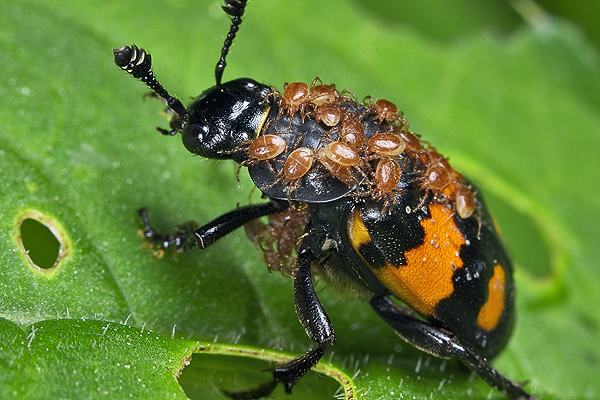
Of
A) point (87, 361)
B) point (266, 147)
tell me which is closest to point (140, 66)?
point (266, 147)

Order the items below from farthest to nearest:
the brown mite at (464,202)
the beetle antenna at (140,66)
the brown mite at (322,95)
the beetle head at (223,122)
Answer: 1. the brown mite at (464,202)
2. the brown mite at (322,95)
3. the beetle head at (223,122)
4. the beetle antenna at (140,66)

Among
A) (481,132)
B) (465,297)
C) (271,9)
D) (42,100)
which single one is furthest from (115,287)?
(481,132)

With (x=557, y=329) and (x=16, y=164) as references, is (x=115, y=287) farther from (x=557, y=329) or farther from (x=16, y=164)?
(x=557, y=329)

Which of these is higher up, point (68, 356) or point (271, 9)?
point (271, 9)

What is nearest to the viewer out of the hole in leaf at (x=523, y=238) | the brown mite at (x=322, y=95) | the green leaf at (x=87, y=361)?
the green leaf at (x=87, y=361)

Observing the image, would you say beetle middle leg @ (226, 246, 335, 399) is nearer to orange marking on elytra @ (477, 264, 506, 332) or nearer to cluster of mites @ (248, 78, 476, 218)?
cluster of mites @ (248, 78, 476, 218)

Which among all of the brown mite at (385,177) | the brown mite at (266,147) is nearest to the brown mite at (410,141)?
the brown mite at (385,177)

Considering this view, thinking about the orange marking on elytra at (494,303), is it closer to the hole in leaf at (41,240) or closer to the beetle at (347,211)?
the beetle at (347,211)
